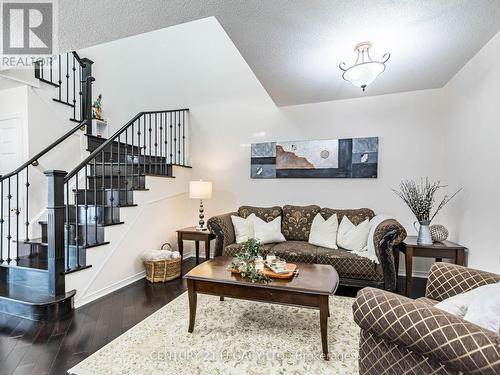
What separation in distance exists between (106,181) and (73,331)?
2075 mm

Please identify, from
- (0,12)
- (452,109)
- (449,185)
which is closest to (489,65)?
(452,109)

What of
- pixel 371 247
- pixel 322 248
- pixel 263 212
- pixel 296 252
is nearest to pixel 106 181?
pixel 263 212

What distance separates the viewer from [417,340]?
110cm

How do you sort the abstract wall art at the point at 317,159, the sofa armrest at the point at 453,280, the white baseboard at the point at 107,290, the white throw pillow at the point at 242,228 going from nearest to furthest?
the sofa armrest at the point at 453,280, the white baseboard at the point at 107,290, the white throw pillow at the point at 242,228, the abstract wall art at the point at 317,159

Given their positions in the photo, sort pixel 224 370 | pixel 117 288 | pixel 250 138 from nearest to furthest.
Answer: pixel 224 370 → pixel 117 288 → pixel 250 138

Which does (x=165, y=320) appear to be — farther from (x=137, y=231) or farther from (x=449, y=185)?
(x=449, y=185)

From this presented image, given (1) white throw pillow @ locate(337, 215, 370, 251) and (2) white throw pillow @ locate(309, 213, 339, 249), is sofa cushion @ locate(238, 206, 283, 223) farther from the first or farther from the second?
(1) white throw pillow @ locate(337, 215, 370, 251)

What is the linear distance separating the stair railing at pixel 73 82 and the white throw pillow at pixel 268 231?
337cm

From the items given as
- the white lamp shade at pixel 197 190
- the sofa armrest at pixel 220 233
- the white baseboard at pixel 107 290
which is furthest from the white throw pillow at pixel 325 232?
the white baseboard at pixel 107 290

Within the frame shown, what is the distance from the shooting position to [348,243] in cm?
319

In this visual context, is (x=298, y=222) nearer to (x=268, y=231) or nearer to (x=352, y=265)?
(x=268, y=231)

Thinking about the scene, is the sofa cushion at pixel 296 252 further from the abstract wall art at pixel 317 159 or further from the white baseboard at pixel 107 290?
the white baseboard at pixel 107 290

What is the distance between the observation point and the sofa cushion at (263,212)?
3.85 metres

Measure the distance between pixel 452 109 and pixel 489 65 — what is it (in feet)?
2.84
